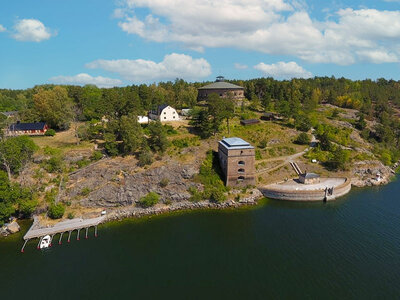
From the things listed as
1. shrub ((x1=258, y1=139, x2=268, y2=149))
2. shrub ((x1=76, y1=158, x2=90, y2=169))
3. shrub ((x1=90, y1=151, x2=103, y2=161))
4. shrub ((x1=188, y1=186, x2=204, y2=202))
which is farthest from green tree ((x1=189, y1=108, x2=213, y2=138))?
shrub ((x1=76, y1=158, x2=90, y2=169))

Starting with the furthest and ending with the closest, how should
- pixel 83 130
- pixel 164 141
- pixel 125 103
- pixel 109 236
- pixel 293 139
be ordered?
pixel 293 139 < pixel 125 103 < pixel 83 130 < pixel 164 141 < pixel 109 236

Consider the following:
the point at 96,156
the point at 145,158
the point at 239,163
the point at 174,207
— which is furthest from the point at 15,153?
the point at 239,163

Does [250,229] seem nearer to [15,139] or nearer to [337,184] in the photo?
[337,184]

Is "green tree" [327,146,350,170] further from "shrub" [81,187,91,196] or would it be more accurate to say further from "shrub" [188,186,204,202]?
"shrub" [81,187,91,196]

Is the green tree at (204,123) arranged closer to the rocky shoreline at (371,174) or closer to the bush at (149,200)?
the bush at (149,200)

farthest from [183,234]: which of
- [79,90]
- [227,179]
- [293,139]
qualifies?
[79,90]
